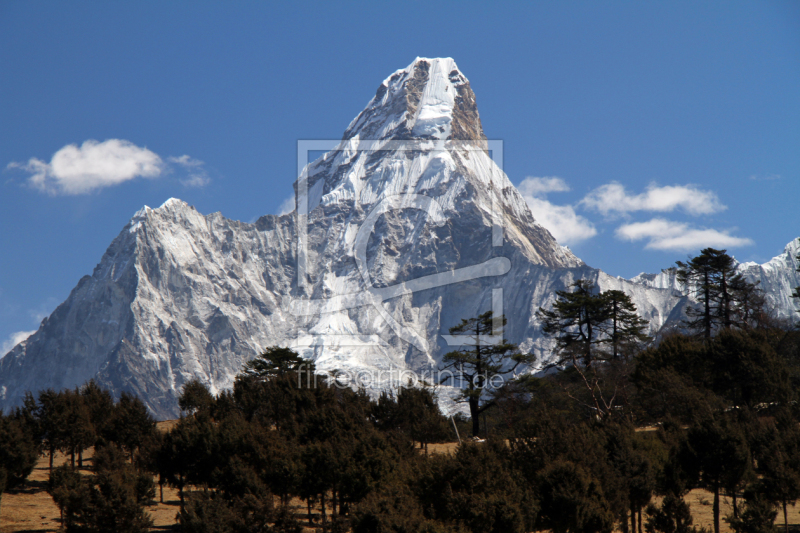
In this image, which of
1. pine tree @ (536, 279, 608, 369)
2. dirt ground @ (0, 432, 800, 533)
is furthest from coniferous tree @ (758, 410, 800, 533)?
pine tree @ (536, 279, 608, 369)

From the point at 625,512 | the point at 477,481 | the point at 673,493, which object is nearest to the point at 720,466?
the point at 673,493

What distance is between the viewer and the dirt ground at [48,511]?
27734 mm

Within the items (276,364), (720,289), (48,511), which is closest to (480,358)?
(720,289)

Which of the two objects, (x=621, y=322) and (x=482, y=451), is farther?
(x=621, y=322)

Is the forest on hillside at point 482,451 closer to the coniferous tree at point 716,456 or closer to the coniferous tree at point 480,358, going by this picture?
the coniferous tree at point 716,456

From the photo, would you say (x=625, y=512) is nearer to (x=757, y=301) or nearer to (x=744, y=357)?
(x=744, y=357)

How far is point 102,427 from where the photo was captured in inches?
Result: 1569

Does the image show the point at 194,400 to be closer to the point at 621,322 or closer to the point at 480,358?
the point at 480,358

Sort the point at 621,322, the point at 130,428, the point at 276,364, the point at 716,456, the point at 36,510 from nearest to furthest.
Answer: the point at 716,456, the point at 36,510, the point at 130,428, the point at 621,322, the point at 276,364

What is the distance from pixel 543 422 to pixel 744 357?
2145 cm

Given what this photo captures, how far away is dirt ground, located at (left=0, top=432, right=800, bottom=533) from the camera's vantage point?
27.7 meters

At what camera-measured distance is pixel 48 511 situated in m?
30.2

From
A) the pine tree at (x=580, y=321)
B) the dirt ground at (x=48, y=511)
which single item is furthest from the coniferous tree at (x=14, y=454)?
the pine tree at (x=580, y=321)

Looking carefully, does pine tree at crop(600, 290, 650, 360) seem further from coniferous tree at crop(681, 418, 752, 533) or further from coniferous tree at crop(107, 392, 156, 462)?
coniferous tree at crop(107, 392, 156, 462)
